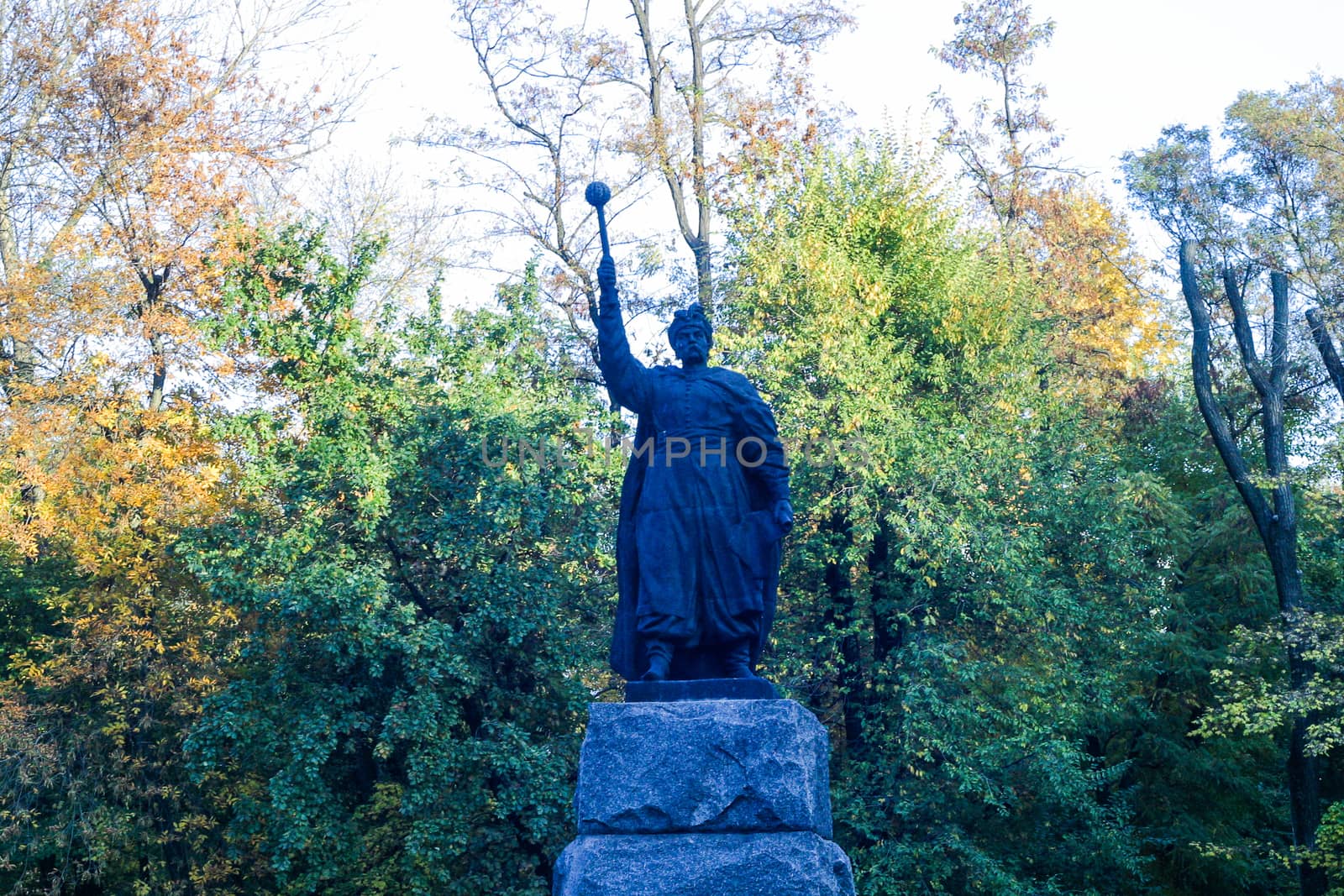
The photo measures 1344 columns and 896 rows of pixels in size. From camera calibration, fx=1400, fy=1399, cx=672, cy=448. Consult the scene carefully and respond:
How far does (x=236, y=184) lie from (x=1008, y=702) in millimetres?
12582

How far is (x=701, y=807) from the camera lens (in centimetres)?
554

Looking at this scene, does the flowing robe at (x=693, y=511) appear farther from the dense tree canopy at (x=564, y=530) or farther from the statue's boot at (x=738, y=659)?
the dense tree canopy at (x=564, y=530)

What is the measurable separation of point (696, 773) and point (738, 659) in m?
0.89

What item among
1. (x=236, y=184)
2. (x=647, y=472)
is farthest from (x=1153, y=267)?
(x=647, y=472)

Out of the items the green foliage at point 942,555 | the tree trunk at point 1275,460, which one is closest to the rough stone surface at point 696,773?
the green foliage at point 942,555

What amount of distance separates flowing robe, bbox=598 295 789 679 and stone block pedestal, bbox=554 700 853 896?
25.7 inches

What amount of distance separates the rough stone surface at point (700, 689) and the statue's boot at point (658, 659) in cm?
15

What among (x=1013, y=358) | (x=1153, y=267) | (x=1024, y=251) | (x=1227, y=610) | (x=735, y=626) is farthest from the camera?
(x=1153, y=267)

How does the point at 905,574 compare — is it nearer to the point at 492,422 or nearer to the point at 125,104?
the point at 492,422

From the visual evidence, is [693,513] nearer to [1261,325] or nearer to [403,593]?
[403,593]

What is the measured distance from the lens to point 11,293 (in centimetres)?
1728

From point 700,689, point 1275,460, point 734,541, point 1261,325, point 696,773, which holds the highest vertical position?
point 1261,325

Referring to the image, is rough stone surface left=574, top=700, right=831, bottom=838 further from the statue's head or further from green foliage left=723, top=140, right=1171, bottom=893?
green foliage left=723, top=140, right=1171, bottom=893

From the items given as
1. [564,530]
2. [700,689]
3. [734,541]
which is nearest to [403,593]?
[564,530]
